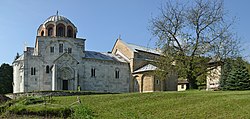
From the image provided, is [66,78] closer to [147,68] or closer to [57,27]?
[57,27]

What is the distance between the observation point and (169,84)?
53.9m

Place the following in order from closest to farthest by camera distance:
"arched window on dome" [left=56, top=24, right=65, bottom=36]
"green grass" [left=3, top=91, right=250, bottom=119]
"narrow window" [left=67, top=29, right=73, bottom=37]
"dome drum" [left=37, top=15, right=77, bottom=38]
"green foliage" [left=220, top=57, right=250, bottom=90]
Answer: "green grass" [left=3, top=91, right=250, bottom=119]
"green foliage" [left=220, top=57, right=250, bottom=90]
"dome drum" [left=37, top=15, right=77, bottom=38]
"arched window on dome" [left=56, top=24, right=65, bottom=36]
"narrow window" [left=67, top=29, right=73, bottom=37]

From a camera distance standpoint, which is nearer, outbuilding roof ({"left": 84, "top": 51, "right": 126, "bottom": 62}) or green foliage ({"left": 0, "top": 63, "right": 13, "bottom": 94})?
outbuilding roof ({"left": 84, "top": 51, "right": 126, "bottom": 62})

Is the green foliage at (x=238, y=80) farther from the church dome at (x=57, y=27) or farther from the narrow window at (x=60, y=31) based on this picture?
the narrow window at (x=60, y=31)

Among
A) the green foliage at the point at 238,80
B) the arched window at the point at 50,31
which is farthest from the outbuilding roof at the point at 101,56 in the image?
the green foliage at the point at 238,80

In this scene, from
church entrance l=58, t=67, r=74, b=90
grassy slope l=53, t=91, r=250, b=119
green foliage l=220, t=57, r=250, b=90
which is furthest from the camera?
church entrance l=58, t=67, r=74, b=90

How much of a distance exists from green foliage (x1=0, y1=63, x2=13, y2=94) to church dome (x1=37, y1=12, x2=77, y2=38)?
13.2 metres

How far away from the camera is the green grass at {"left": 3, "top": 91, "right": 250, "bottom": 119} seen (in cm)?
1977

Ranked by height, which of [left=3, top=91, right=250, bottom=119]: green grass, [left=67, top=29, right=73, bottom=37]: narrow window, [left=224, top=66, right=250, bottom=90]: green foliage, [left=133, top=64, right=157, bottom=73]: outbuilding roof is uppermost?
[left=67, top=29, right=73, bottom=37]: narrow window

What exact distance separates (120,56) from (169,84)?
8.86m

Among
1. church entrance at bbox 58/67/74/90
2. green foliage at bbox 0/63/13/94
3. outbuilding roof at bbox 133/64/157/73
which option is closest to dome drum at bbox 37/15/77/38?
church entrance at bbox 58/67/74/90

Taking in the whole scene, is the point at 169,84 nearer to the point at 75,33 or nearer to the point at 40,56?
the point at 75,33

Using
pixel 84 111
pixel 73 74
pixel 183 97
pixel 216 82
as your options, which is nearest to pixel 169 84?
pixel 216 82

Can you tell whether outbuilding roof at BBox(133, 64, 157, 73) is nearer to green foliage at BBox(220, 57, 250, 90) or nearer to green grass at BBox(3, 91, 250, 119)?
green foliage at BBox(220, 57, 250, 90)
